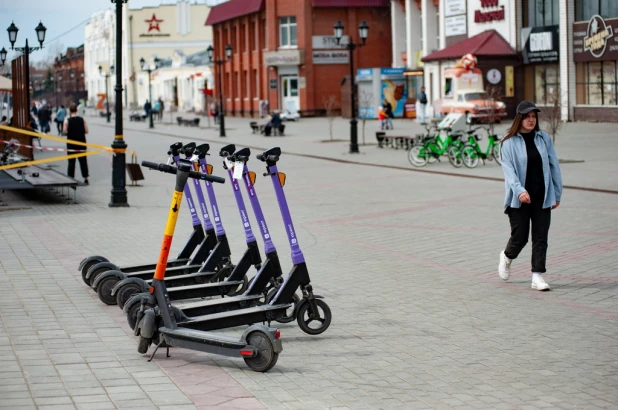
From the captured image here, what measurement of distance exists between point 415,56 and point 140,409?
177ft

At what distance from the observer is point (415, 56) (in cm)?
5831

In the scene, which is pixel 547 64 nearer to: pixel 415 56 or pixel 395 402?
pixel 415 56

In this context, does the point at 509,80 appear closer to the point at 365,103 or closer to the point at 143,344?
the point at 365,103

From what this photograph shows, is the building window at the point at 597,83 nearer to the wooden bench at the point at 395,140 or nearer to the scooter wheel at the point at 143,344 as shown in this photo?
the wooden bench at the point at 395,140

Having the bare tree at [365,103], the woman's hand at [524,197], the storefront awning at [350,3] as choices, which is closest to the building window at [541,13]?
the bare tree at [365,103]

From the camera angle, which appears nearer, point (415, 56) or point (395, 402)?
point (395, 402)

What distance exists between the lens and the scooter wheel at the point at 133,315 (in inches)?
290

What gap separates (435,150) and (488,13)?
84.1 ft

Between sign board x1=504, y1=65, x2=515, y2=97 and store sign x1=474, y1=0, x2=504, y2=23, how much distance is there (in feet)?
9.16

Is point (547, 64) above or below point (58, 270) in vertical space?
above

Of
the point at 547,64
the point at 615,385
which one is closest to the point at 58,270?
the point at 615,385

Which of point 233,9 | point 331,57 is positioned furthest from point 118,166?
point 233,9

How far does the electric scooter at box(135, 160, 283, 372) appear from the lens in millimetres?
6457

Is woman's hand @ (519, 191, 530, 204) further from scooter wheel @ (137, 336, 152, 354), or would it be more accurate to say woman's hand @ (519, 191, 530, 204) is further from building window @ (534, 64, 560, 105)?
building window @ (534, 64, 560, 105)
